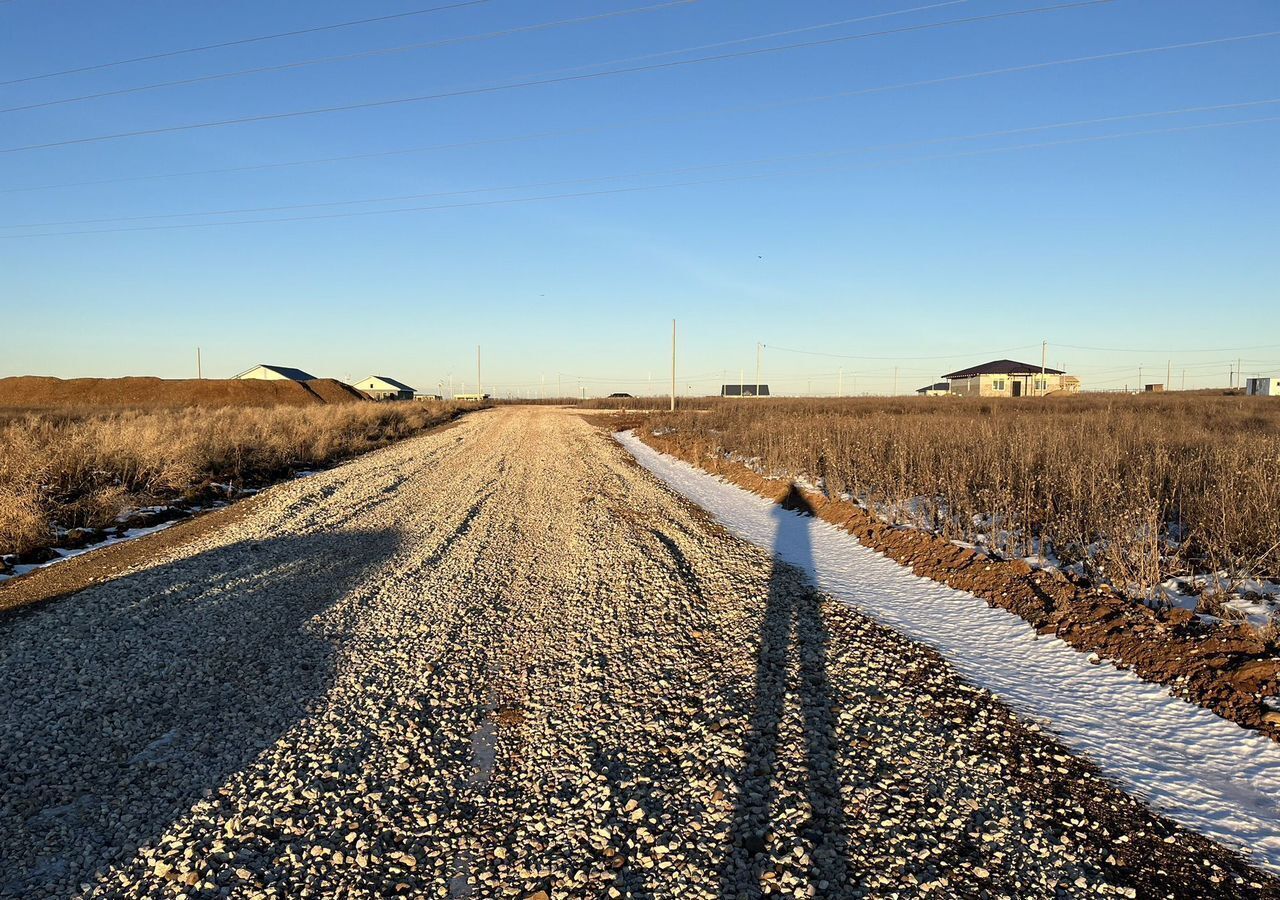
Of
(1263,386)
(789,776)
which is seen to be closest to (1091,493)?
(789,776)

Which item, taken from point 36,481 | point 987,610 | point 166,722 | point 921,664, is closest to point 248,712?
point 166,722

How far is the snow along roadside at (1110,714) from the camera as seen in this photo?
3602mm

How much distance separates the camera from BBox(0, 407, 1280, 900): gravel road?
3107mm

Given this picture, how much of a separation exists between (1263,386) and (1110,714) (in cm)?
7193

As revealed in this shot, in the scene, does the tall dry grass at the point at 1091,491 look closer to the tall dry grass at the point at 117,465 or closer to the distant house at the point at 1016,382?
the tall dry grass at the point at 117,465

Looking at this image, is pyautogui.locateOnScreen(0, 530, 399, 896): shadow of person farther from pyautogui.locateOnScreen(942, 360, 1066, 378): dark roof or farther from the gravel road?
pyautogui.locateOnScreen(942, 360, 1066, 378): dark roof

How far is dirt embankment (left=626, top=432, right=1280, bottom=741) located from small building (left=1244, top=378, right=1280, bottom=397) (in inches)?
2504

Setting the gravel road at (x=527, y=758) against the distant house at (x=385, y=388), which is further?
the distant house at (x=385, y=388)

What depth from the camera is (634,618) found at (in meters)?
6.70

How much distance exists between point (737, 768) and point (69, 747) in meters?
4.23

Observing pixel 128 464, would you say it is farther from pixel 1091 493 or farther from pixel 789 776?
pixel 1091 493

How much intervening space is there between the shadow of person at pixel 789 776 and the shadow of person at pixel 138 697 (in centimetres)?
303

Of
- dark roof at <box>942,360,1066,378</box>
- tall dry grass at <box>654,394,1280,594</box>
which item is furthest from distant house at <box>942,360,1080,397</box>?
tall dry grass at <box>654,394,1280,594</box>

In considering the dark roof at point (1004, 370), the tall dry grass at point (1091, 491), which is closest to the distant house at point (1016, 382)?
the dark roof at point (1004, 370)
